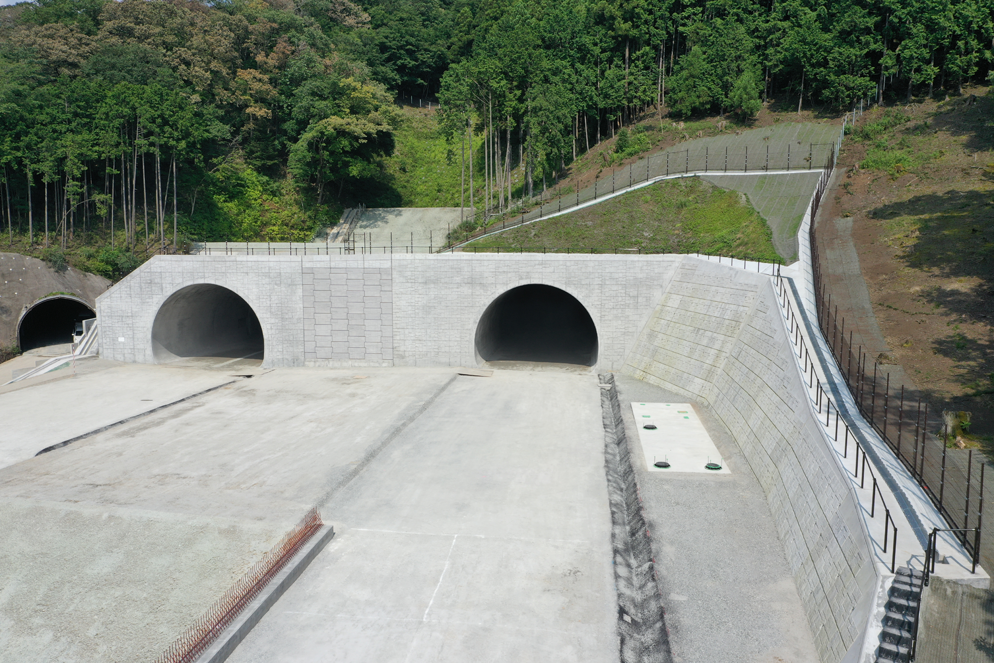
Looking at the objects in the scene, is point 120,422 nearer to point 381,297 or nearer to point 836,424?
point 381,297

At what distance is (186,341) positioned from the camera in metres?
37.6

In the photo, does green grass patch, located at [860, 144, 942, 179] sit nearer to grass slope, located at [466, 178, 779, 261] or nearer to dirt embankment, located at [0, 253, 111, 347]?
grass slope, located at [466, 178, 779, 261]

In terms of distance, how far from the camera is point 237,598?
39.4 feet

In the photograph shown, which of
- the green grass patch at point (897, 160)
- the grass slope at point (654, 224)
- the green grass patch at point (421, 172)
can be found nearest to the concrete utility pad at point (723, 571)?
the grass slope at point (654, 224)

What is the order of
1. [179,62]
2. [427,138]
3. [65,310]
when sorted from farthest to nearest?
[427,138], [179,62], [65,310]

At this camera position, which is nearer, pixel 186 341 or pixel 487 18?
pixel 186 341

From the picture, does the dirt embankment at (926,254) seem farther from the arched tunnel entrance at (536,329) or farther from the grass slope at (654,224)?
the arched tunnel entrance at (536,329)

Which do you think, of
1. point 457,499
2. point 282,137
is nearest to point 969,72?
point 457,499

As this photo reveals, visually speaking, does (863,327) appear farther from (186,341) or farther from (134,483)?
(186,341)

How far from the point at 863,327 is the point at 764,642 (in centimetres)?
1271

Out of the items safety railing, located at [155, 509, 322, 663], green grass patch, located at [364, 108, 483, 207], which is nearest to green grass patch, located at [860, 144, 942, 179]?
green grass patch, located at [364, 108, 483, 207]

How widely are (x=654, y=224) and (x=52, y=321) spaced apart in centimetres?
3945

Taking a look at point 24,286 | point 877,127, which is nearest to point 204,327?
point 24,286

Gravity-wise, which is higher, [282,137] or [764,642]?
[282,137]
